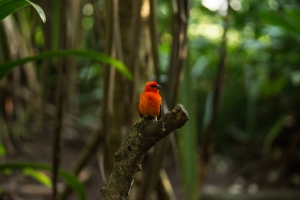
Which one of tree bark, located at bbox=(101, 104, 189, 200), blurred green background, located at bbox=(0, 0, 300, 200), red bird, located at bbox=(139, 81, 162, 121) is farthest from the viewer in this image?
blurred green background, located at bbox=(0, 0, 300, 200)

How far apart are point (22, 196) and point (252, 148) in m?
1.87

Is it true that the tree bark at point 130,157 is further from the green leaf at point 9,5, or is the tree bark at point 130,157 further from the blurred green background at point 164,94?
the blurred green background at point 164,94

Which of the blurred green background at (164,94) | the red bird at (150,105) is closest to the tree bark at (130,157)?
the red bird at (150,105)

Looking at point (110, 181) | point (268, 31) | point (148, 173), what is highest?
point (268, 31)

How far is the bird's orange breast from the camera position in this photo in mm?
707

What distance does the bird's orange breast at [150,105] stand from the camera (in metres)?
0.71

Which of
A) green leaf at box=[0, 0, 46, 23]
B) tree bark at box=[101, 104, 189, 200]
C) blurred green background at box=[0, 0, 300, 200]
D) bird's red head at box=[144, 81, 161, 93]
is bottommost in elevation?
tree bark at box=[101, 104, 189, 200]

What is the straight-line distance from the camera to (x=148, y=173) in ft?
3.93

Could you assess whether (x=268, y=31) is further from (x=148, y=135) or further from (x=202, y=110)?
(x=148, y=135)

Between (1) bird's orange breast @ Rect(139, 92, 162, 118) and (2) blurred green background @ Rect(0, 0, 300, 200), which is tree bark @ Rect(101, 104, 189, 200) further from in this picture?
(2) blurred green background @ Rect(0, 0, 300, 200)

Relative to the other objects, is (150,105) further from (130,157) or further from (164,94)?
(164,94)

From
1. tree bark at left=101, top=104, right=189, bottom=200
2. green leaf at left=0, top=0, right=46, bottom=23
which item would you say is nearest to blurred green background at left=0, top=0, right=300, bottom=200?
green leaf at left=0, top=0, right=46, bottom=23

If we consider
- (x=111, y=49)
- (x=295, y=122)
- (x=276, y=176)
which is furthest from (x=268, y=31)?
(x=111, y=49)

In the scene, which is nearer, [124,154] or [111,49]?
[124,154]
